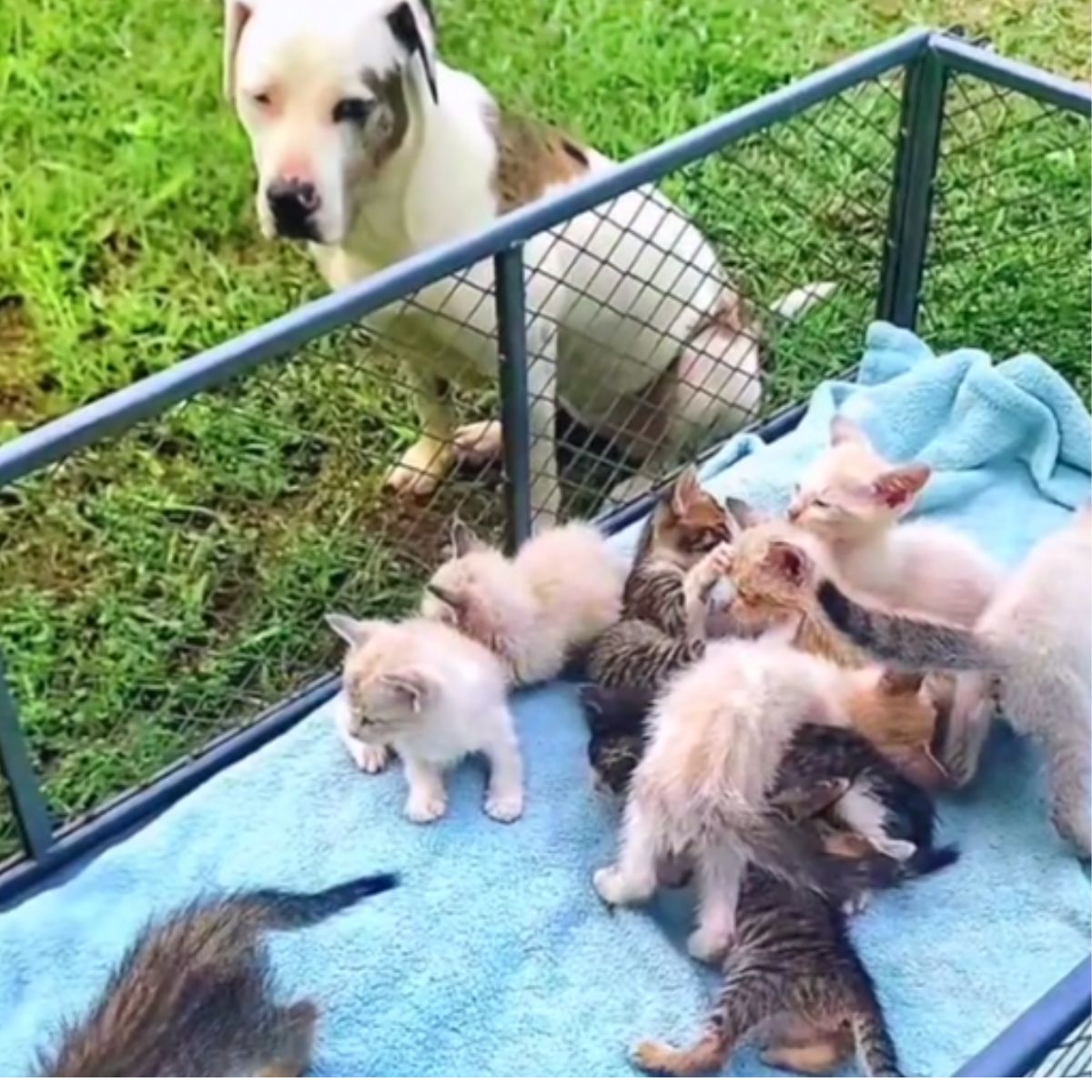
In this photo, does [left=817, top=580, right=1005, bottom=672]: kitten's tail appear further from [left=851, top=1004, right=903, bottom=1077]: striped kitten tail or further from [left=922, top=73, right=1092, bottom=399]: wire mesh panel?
[left=922, top=73, right=1092, bottom=399]: wire mesh panel

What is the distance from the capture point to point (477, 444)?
8.31 feet

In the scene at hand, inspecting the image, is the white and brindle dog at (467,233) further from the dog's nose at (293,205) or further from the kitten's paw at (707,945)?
the kitten's paw at (707,945)

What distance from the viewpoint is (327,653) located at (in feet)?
7.73

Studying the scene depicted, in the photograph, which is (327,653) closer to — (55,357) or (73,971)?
(73,971)

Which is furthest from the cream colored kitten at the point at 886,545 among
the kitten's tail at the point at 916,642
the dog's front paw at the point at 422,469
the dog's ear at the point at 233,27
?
the dog's ear at the point at 233,27

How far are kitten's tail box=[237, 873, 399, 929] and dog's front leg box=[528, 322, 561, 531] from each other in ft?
1.87

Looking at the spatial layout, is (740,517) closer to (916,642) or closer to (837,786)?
(916,642)

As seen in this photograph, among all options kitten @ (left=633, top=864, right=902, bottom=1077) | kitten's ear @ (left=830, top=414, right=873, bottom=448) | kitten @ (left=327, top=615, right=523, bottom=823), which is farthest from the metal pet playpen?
kitten @ (left=633, top=864, right=902, bottom=1077)

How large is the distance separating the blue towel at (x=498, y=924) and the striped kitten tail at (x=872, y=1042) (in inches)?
2.4

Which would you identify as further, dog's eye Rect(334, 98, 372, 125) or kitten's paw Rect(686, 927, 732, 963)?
dog's eye Rect(334, 98, 372, 125)

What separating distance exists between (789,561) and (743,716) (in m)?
0.22

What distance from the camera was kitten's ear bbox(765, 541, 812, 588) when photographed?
6.19 feet
